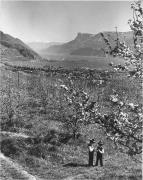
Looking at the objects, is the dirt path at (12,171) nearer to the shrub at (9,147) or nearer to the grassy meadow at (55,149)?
the grassy meadow at (55,149)

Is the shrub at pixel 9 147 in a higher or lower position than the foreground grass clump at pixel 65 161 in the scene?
higher

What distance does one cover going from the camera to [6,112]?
212ft

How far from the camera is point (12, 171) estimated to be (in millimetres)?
34156

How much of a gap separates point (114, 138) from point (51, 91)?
8134 centimetres

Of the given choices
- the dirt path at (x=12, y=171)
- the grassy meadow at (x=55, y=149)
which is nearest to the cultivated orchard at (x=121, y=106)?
the grassy meadow at (x=55, y=149)

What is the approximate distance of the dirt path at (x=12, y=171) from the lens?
32.4 m

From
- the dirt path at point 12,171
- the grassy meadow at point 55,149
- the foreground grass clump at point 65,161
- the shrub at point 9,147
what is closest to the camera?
the dirt path at point 12,171

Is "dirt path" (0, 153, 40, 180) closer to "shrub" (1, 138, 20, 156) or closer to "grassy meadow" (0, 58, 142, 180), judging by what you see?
"grassy meadow" (0, 58, 142, 180)

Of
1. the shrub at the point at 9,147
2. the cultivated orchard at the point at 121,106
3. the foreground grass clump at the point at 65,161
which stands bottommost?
the foreground grass clump at the point at 65,161

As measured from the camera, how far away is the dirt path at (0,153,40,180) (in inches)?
1277

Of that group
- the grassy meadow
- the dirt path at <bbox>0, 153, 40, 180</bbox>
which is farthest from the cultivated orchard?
A: the dirt path at <bbox>0, 153, 40, 180</bbox>

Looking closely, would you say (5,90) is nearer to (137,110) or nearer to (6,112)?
(6,112)

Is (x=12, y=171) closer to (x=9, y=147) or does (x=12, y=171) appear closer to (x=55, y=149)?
(x=9, y=147)

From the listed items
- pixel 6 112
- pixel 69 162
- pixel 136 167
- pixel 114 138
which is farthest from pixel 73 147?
pixel 114 138
